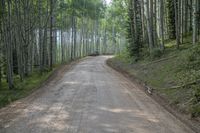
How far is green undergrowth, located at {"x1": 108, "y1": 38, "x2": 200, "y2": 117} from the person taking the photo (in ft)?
39.8

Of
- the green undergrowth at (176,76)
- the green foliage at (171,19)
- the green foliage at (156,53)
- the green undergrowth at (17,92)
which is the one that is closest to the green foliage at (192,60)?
the green undergrowth at (176,76)

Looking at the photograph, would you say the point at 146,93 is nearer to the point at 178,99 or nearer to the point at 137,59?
the point at 178,99

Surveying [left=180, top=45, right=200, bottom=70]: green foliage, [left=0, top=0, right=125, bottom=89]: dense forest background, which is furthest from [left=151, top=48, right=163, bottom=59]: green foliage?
[left=0, top=0, right=125, bottom=89]: dense forest background

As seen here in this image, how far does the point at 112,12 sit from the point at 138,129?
65.5 m

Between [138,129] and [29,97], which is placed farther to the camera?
[29,97]

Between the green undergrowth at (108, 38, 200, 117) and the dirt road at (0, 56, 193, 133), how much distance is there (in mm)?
809

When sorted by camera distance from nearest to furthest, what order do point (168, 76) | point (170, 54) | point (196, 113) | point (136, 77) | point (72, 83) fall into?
point (196, 113) < point (168, 76) < point (72, 83) < point (136, 77) < point (170, 54)

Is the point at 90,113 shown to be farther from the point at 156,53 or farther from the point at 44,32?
the point at 44,32

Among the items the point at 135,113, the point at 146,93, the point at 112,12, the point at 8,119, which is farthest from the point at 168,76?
the point at 112,12

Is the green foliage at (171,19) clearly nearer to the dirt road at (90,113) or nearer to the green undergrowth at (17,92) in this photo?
the green undergrowth at (17,92)

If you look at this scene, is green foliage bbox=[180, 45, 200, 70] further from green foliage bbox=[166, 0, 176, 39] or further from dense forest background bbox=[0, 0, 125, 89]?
green foliage bbox=[166, 0, 176, 39]

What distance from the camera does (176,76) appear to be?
1606 centimetres

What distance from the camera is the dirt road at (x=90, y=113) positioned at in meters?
9.55

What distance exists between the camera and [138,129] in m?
9.42
